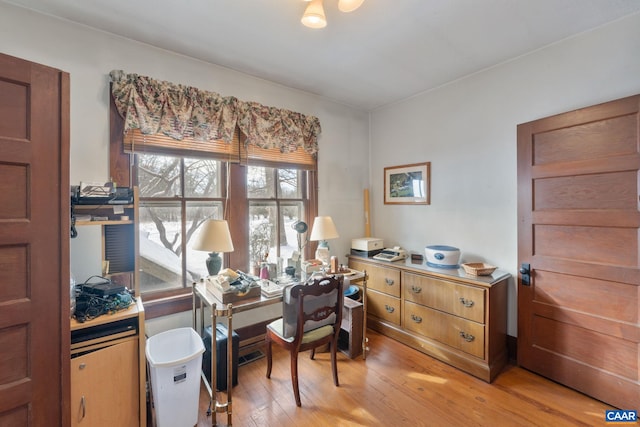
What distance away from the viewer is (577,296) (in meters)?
2.07

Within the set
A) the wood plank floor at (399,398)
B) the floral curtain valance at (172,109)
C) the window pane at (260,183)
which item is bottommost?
the wood plank floor at (399,398)

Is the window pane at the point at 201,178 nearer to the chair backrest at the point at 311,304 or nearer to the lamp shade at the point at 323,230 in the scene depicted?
the lamp shade at the point at 323,230

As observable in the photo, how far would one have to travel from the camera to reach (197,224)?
247 cm

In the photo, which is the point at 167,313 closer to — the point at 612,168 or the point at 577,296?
the point at 577,296

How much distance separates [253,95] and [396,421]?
9.56 feet

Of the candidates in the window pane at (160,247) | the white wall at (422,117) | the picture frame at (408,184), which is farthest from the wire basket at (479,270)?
the window pane at (160,247)

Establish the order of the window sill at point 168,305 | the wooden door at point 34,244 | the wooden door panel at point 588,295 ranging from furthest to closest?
the window sill at point 168,305, the wooden door panel at point 588,295, the wooden door at point 34,244

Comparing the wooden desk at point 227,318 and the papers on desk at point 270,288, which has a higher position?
the papers on desk at point 270,288

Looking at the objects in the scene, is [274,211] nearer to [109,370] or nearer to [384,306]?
[384,306]

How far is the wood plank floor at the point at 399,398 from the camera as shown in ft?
5.96

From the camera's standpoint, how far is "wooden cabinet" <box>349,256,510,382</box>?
224cm

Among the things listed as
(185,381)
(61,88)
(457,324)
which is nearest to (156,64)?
(61,88)

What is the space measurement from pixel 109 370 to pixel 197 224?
122 cm

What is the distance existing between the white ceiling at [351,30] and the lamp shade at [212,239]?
1.42 meters
